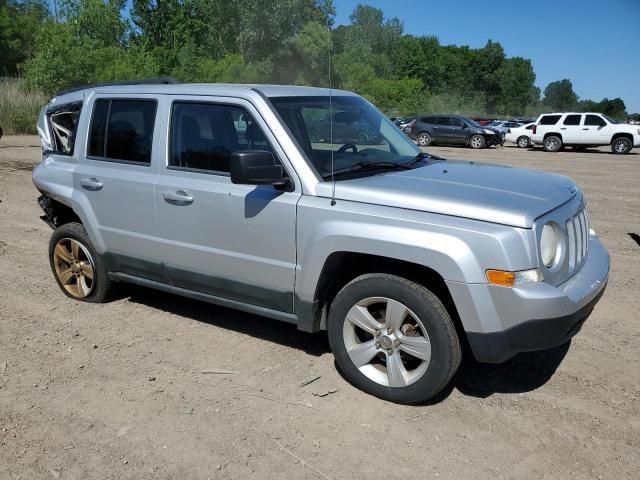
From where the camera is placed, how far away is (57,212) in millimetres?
5555

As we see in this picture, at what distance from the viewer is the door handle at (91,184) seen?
15.9 ft

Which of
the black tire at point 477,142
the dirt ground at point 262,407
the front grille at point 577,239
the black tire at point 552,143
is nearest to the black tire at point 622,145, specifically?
the black tire at point 552,143

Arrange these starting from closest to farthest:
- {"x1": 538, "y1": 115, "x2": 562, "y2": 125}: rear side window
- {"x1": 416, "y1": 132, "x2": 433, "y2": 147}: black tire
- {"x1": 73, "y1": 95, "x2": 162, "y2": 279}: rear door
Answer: {"x1": 73, "y1": 95, "x2": 162, "y2": 279}: rear door, {"x1": 538, "y1": 115, "x2": 562, "y2": 125}: rear side window, {"x1": 416, "y1": 132, "x2": 433, "y2": 147}: black tire

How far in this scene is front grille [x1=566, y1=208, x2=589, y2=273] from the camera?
11.7 ft

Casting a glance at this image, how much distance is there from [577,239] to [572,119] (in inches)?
961

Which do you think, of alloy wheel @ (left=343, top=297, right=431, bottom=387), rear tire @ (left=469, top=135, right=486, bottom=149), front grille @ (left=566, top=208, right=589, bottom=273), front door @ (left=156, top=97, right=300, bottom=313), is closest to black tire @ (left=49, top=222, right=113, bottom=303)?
front door @ (left=156, top=97, right=300, bottom=313)

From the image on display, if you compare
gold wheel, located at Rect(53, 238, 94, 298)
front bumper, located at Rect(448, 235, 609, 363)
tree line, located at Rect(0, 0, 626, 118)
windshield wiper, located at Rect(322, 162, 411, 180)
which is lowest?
gold wheel, located at Rect(53, 238, 94, 298)

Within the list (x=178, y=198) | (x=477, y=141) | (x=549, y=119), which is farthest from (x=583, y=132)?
(x=178, y=198)

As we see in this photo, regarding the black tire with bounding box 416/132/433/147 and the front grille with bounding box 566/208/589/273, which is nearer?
the front grille with bounding box 566/208/589/273

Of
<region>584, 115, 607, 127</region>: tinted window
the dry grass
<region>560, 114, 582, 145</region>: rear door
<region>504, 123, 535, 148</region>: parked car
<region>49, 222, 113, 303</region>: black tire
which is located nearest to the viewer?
<region>49, 222, 113, 303</region>: black tire

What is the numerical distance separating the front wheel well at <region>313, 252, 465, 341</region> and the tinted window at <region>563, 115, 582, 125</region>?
976 inches

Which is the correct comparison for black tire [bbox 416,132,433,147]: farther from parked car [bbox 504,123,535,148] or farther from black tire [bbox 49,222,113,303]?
black tire [bbox 49,222,113,303]

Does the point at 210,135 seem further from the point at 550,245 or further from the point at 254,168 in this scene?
the point at 550,245

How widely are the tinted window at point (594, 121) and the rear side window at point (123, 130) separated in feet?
80.9
